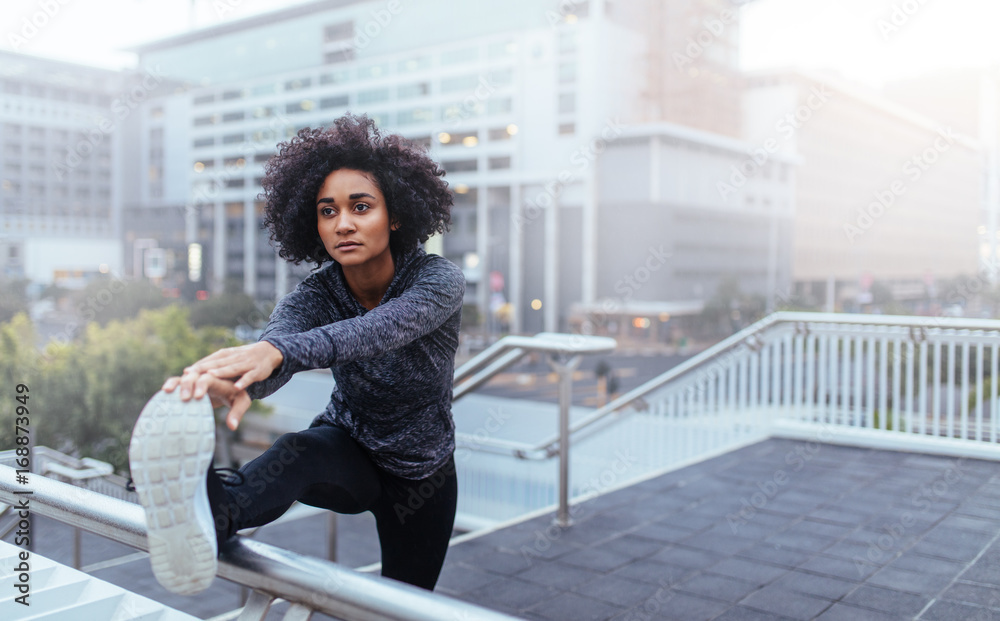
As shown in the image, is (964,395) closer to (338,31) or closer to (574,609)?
(574,609)

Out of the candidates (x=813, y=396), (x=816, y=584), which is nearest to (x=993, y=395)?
(x=813, y=396)

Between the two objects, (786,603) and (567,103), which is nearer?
(786,603)

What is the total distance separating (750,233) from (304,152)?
47989mm

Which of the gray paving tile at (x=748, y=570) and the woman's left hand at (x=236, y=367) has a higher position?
the woman's left hand at (x=236, y=367)

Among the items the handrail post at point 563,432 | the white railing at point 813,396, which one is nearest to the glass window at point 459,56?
the white railing at point 813,396

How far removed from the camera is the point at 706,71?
47.4m

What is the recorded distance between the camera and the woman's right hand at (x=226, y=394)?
31.1 inches

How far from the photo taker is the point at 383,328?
3.34 feet

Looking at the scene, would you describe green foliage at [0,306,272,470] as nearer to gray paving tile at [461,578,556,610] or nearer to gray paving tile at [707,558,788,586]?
gray paving tile at [461,578,556,610]

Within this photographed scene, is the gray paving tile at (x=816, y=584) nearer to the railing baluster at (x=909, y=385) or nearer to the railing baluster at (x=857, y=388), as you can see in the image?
the railing baluster at (x=909, y=385)

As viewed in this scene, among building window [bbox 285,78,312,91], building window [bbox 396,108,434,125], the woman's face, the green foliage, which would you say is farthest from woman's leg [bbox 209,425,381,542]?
building window [bbox 285,78,312,91]

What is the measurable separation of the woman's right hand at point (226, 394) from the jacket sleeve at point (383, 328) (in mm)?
63

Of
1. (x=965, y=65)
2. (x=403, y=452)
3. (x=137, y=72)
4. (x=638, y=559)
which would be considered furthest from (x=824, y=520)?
(x=137, y=72)

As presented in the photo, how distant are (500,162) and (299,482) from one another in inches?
1908
